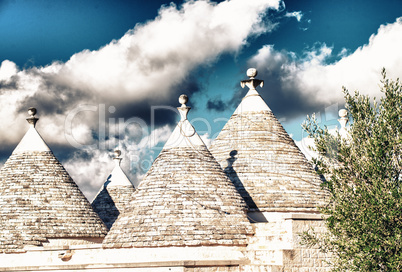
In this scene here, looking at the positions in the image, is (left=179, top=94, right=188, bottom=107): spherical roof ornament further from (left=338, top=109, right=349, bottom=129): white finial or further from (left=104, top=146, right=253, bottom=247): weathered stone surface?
(left=338, top=109, right=349, bottom=129): white finial

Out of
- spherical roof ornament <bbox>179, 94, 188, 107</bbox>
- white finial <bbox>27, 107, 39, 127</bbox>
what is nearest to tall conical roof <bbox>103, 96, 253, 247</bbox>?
spherical roof ornament <bbox>179, 94, 188, 107</bbox>

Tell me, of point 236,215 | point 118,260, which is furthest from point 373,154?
point 118,260

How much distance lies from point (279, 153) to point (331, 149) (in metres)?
5.14

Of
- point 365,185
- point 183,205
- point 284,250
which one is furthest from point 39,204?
point 365,185

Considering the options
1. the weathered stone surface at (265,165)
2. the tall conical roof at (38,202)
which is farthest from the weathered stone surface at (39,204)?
the weathered stone surface at (265,165)

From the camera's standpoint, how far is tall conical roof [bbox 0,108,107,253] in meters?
21.2

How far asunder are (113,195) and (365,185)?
14.7m

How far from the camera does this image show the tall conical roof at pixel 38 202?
2116 cm

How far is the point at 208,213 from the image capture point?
705 inches

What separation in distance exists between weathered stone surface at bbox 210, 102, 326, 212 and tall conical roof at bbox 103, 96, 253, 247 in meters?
1.74

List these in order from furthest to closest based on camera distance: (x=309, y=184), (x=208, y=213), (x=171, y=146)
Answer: (x=309, y=184) → (x=171, y=146) → (x=208, y=213)

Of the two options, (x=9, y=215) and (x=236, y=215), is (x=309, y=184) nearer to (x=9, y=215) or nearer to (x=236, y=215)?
(x=236, y=215)

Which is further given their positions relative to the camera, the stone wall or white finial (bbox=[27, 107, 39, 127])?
white finial (bbox=[27, 107, 39, 127])

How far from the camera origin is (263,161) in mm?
21516
